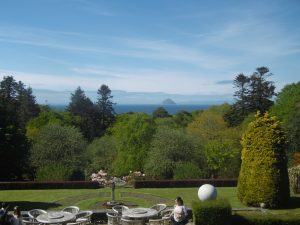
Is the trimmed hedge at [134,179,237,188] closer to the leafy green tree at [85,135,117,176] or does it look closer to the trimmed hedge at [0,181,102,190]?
the trimmed hedge at [0,181,102,190]

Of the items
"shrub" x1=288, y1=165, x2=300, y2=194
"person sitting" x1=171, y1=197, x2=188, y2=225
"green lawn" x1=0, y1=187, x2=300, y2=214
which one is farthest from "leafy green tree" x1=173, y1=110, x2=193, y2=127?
"person sitting" x1=171, y1=197, x2=188, y2=225

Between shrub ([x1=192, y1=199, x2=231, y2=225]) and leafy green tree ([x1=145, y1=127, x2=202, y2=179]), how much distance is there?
1823 centimetres

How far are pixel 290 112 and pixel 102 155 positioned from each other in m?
20.8

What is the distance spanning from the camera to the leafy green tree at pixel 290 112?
39125mm

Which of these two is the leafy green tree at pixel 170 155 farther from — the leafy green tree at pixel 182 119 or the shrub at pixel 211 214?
the leafy green tree at pixel 182 119

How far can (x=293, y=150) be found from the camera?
3906cm

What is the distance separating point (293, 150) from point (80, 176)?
20.6 meters

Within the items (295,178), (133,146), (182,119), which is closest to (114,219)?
(295,178)

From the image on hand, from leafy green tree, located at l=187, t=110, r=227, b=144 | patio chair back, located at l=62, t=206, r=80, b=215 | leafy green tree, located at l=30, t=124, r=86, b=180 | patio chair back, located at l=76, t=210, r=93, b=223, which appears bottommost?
patio chair back, located at l=76, t=210, r=93, b=223

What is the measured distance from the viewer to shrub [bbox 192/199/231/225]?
573 inches

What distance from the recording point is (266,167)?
789 inches

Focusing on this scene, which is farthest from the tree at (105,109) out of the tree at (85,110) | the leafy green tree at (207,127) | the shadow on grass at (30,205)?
the shadow on grass at (30,205)

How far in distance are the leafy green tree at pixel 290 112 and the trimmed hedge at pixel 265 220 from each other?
24.4m

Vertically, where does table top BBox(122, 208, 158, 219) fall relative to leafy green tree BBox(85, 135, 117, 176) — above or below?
below
